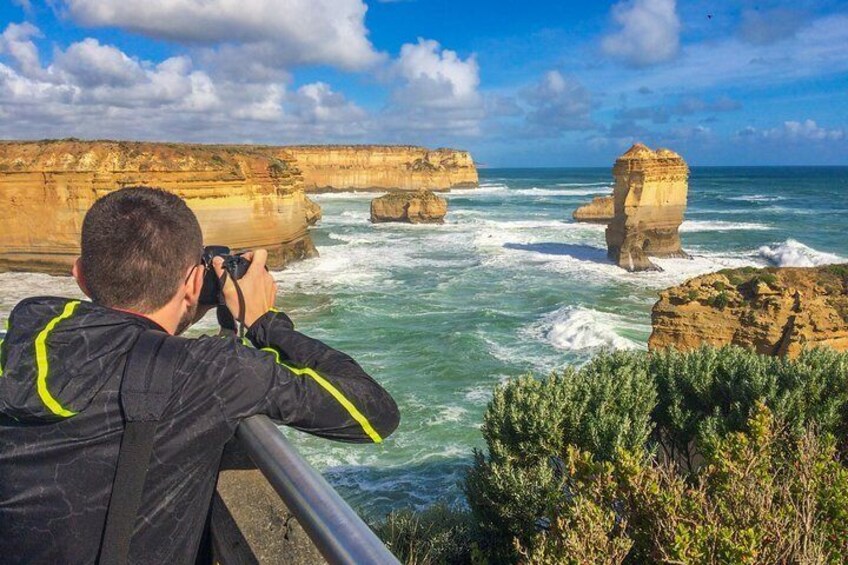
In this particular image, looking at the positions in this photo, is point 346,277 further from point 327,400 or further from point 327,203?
point 327,203

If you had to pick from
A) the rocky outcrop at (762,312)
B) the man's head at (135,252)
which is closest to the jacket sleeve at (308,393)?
the man's head at (135,252)

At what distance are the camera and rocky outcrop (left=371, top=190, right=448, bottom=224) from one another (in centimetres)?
5253

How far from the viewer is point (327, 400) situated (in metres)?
1.72

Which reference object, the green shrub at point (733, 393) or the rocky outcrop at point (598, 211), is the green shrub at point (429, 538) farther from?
the rocky outcrop at point (598, 211)

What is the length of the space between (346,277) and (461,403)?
16667mm

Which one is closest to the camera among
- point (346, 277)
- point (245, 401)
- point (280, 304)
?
point (245, 401)

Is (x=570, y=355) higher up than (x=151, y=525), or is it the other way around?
(x=151, y=525)

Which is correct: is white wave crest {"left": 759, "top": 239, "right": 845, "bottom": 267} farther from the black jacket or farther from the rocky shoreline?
the black jacket

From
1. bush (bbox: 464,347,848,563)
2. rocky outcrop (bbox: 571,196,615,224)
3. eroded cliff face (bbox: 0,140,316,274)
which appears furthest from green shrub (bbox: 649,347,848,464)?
rocky outcrop (bbox: 571,196,615,224)

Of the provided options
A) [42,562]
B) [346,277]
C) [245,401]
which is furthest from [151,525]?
[346,277]

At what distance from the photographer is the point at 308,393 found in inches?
67.1

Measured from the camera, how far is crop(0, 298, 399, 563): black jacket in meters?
1.48

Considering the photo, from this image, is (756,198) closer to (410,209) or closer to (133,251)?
(410,209)

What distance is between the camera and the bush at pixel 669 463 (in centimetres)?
355
